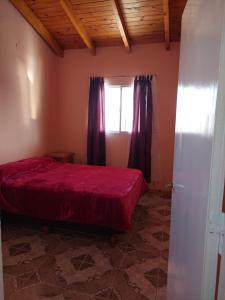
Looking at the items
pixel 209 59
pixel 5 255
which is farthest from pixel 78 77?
pixel 209 59

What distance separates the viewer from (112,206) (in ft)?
7.49

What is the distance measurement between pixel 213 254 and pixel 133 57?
408 cm

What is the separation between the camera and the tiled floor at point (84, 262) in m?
1.70

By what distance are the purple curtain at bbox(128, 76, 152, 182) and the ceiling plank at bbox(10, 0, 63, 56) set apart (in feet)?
5.78

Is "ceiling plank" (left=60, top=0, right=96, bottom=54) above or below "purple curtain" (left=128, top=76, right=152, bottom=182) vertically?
above

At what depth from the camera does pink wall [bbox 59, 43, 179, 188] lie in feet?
13.3

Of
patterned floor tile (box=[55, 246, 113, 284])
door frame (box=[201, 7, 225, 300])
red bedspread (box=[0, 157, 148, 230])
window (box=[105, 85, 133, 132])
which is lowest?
patterned floor tile (box=[55, 246, 113, 284])

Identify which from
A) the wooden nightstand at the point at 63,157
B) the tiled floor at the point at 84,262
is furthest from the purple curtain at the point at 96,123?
the tiled floor at the point at 84,262

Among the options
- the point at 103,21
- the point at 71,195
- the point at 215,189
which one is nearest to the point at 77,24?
the point at 103,21

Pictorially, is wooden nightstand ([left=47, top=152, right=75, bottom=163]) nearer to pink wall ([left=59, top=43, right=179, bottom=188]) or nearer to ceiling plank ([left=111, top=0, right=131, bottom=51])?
pink wall ([left=59, top=43, right=179, bottom=188])

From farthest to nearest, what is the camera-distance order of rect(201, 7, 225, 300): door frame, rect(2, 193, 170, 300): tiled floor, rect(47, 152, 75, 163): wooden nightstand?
rect(47, 152, 75, 163): wooden nightstand → rect(2, 193, 170, 300): tiled floor → rect(201, 7, 225, 300): door frame

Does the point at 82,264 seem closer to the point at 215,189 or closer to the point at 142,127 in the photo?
the point at 215,189

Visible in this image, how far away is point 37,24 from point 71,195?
3087 mm

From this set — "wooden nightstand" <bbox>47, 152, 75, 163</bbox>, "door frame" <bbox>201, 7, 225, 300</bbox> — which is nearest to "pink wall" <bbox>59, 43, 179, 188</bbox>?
"wooden nightstand" <bbox>47, 152, 75, 163</bbox>
